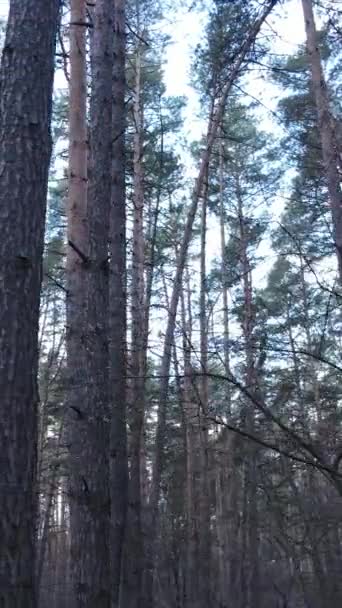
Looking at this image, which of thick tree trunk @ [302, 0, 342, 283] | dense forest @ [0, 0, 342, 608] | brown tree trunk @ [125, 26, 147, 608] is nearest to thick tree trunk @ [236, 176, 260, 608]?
dense forest @ [0, 0, 342, 608]

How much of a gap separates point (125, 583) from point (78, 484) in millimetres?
3955

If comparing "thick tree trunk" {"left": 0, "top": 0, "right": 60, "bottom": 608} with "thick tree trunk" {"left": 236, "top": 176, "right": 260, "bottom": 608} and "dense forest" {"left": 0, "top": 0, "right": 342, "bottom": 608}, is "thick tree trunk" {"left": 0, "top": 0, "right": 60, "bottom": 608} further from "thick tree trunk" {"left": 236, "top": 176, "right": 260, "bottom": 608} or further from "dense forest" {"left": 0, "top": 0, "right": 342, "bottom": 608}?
"thick tree trunk" {"left": 236, "top": 176, "right": 260, "bottom": 608}

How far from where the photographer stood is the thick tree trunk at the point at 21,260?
2.47m

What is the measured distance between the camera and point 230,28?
21.6ft

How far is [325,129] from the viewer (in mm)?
8570

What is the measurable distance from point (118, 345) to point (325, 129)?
4.07 m

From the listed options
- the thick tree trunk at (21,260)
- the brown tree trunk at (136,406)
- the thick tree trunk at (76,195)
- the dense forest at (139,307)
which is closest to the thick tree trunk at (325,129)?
the dense forest at (139,307)

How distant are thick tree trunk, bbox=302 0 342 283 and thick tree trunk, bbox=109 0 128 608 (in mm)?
2673

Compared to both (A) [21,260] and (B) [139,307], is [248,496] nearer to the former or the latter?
(B) [139,307]

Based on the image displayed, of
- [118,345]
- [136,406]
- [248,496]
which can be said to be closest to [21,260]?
[118,345]

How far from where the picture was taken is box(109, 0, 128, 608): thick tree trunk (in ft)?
23.1

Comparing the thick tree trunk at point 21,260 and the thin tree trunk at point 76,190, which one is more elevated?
the thin tree trunk at point 76,190

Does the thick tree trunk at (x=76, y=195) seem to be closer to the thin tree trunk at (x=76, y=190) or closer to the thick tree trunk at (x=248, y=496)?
the thin tree trunk at (x=76, y=190)

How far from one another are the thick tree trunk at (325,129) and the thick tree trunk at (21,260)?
17.0 feet
